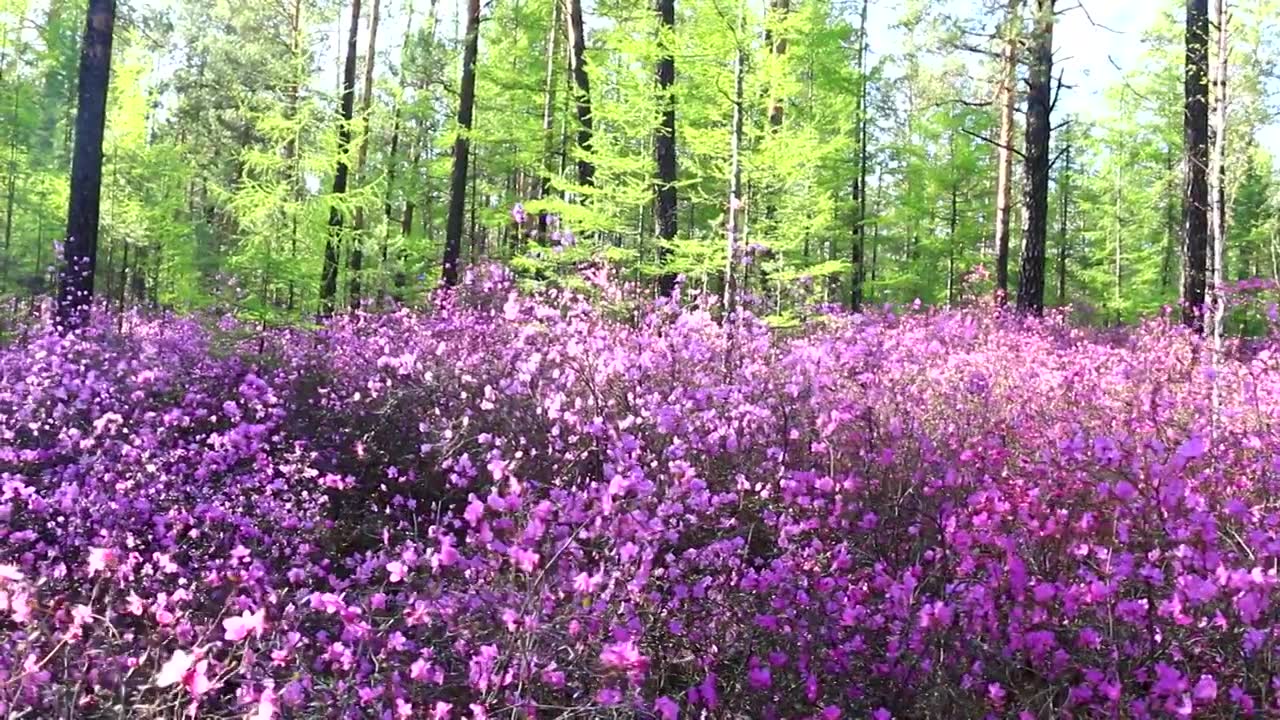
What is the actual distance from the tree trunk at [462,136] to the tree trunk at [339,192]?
75.5 inches

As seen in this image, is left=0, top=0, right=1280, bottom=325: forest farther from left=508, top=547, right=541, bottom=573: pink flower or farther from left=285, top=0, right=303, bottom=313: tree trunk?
left=508, top=547, right=541, bottom=573: pink flower

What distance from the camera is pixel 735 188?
8.10 m

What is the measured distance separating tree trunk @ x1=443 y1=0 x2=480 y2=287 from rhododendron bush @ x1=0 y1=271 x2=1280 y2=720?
396 inches

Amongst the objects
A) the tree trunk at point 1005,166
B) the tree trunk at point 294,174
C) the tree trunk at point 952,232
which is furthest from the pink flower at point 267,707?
the tree trunk at point 952,232

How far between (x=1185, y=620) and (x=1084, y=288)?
41.3 meters

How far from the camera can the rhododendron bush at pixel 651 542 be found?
235 centimetres

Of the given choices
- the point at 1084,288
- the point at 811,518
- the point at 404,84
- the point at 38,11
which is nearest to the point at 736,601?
Result: the point at 811,518

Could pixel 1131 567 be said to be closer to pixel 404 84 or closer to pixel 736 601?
pixel 736 601

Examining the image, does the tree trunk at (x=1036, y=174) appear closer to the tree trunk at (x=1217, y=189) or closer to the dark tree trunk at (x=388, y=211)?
the tree trunk at (x=1217, y=189)

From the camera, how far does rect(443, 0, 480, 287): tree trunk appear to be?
52.1ft

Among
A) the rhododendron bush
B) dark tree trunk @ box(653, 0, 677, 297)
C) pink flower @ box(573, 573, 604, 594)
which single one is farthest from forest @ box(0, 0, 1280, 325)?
pink flower @ box(573, 573, 604, 594)

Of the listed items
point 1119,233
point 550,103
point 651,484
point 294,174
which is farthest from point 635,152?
point 1119,233

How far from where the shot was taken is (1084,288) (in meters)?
39.2

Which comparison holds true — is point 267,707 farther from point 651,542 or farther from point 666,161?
point 666,161
